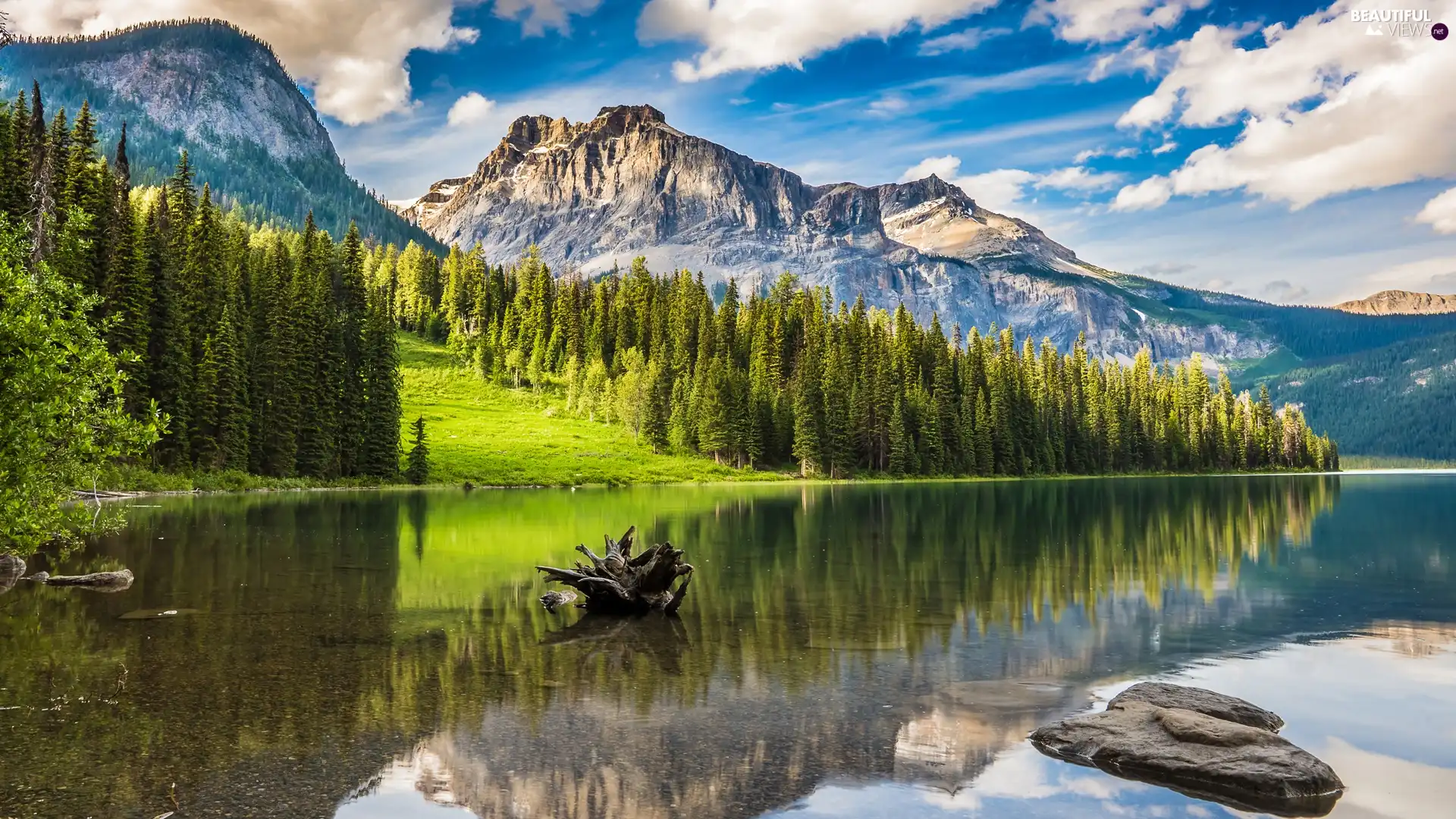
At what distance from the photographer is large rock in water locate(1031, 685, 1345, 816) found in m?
11.4

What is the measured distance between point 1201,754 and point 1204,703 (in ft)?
8.12

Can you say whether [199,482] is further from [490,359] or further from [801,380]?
[490,359]

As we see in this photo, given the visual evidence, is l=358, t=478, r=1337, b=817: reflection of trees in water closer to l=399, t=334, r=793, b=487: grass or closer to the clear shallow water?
the clear shallow water

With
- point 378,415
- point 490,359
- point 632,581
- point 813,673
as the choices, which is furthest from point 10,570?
point 490,359

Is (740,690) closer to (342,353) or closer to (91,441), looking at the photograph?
(91,441)

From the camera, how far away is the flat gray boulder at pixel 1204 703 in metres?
14.2

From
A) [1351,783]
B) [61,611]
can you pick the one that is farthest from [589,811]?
[61,611]

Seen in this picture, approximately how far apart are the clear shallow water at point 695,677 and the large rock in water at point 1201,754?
1.54ft

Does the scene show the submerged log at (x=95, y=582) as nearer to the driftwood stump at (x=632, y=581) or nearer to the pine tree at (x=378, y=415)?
the driftwood stump at (x=632, y=581)

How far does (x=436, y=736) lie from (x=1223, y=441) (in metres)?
210

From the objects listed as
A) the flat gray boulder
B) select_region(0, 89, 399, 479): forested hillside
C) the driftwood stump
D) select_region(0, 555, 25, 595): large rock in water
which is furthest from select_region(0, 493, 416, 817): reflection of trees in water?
select_region(0, 89, 399, 479): forested hillside

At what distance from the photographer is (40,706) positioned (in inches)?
561

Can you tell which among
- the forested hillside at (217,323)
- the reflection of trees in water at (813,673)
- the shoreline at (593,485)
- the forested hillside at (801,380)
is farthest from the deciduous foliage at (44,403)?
the forested hillside at (801,380)

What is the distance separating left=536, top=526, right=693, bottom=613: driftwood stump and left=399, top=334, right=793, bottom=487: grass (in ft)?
240
